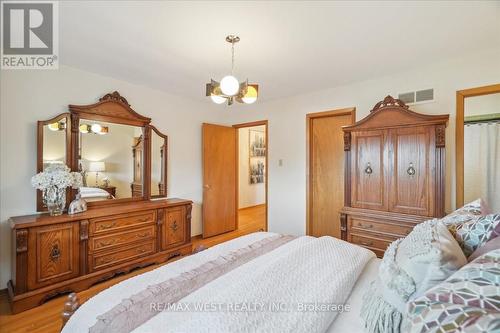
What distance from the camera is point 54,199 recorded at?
8.32 ft

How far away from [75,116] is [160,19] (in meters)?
1.74

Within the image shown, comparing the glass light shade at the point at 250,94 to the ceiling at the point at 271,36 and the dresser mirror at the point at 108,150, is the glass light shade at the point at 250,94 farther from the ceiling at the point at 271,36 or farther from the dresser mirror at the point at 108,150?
the dresser mirror at the point at 108,150

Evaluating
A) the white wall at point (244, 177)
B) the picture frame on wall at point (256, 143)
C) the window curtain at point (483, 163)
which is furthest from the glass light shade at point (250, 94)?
the picture frame on wall at point (256, 143)

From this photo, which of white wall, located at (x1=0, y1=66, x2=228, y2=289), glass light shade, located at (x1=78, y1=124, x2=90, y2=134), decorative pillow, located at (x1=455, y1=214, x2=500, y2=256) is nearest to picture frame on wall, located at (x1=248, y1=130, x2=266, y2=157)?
white wall, located at (x1=0, y1=66, x2=228, y2=289)

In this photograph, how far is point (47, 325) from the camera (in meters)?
1.98

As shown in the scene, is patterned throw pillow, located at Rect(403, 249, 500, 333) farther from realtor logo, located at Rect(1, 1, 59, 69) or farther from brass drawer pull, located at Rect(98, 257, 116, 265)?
brass drawer pull, located at Rect(98, 257, 116, 265)

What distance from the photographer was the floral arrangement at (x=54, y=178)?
2.39 m

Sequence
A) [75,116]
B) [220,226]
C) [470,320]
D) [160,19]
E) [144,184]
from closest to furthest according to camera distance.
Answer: [470,320] < [160,19] < [75,116] < [144,184] < [220,226]

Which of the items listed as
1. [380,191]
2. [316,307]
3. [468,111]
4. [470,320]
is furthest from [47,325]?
[468,111]

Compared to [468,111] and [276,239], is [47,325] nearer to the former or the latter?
[276,239]

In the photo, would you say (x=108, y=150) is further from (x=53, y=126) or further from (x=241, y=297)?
(x=241, y=297)

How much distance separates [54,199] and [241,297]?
8.26 feet

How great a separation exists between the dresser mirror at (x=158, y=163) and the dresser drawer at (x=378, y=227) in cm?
273

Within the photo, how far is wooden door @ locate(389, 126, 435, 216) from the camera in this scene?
7.77 ft
